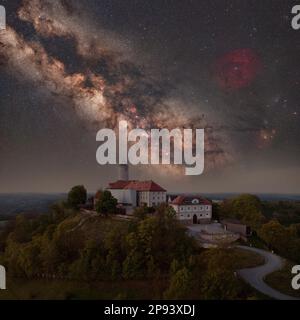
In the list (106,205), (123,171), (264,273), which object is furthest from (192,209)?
(264,273)

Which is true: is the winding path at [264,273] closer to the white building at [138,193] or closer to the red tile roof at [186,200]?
the red tile roof at [186,200]

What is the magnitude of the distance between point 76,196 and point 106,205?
308cm

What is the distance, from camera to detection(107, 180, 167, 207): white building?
2244 centimetres

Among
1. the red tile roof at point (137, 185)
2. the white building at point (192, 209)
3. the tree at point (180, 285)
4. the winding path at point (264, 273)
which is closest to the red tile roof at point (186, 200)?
the white building at point (192, 209)

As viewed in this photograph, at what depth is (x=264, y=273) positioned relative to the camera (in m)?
14.7

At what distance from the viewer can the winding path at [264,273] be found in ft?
44.2

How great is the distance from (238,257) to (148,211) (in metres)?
5.79

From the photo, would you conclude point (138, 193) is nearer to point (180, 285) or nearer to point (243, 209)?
point (243, 209)

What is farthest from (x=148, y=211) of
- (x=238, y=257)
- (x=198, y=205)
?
(x=238, y=257)

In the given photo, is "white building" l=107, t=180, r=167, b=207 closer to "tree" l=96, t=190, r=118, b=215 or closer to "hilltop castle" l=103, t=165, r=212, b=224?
"hilltop castle" l=103, t=165, r=212, b=224

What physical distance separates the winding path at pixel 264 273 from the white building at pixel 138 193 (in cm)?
681

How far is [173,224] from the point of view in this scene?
55.0 ft

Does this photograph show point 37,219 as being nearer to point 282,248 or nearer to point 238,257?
point 238,257

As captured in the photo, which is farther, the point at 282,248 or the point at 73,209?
the point at 73,209
